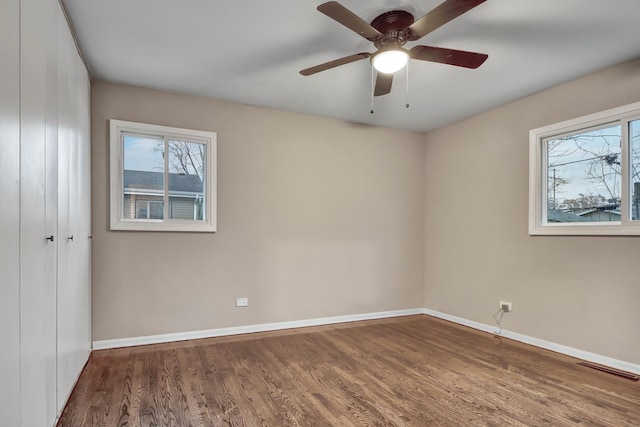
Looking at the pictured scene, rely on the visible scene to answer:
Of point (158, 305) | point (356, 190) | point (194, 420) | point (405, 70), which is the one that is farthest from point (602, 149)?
point (158, 305)

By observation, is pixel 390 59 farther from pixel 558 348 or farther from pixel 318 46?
pixel 558 348

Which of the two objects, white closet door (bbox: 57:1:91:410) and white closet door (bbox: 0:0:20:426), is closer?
white closet door (bbox: 0:0:20:426)

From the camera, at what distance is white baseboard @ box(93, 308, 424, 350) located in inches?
131

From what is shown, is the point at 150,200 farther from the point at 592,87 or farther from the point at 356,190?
the point at 592,87

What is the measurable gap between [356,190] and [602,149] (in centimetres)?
252

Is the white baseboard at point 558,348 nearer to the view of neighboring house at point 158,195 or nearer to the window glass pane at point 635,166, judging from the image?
the window glass pane at point 635,166

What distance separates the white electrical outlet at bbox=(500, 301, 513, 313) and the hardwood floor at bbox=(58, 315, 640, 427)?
33 centimetres

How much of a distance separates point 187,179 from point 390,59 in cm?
244

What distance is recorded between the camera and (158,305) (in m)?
3.49

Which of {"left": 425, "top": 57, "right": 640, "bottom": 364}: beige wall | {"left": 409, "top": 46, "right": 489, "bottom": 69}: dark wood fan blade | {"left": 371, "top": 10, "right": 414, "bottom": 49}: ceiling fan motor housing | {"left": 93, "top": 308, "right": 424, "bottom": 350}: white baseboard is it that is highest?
{"left": 371, "top": 10, "right": 414, "bottom": 49}: ceiling fan motor housing

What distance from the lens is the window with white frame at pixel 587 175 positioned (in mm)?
2914

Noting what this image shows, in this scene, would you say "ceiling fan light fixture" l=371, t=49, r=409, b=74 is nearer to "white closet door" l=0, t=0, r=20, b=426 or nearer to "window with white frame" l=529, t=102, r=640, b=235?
"white closet door" l=0, t=0, r=20, b=426

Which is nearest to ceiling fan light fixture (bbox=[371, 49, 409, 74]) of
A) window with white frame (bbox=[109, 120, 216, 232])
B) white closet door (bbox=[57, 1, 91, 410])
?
white closet door (bbox=[57, 1, 91, 410])

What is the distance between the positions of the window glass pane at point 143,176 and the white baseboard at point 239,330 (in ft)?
3.93
